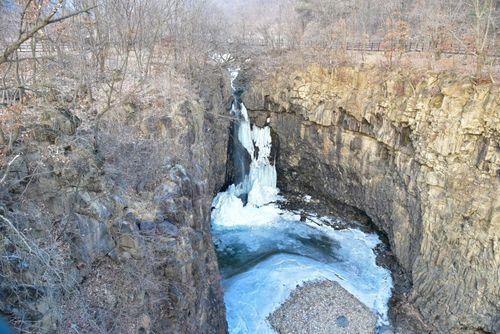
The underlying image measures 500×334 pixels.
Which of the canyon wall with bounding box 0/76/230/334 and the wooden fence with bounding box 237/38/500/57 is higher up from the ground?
the wooden fence with bounding box 237/38/500/57

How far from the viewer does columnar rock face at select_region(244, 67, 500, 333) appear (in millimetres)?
15688

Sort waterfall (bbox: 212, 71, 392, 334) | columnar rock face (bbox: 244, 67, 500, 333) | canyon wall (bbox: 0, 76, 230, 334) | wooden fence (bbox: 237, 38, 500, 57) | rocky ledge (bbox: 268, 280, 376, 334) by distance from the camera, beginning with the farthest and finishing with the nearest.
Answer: wooden fence (bbox: 237, 38, 500, 57), waterfall (bbox: 212, 71, 392, 334), rocky ledge (bbox: 268, 280, 376, 334), columnar rock face (bbox: 244, 67, 500, 333), canyon wall (bbox: 0, 76, 230, 334)

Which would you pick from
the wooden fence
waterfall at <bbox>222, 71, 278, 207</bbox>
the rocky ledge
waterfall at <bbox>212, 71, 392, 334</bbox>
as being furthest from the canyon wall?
the wooden fence

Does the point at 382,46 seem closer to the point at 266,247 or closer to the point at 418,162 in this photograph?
the point at 418,162

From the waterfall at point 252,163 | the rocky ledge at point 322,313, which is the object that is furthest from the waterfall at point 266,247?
the rocky ledge at point 322,313

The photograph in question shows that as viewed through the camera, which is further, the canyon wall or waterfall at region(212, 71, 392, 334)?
waterfall at region(212, 71, 392, 334)

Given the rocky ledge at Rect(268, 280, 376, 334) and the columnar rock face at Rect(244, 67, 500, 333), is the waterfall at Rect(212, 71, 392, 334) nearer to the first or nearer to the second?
the rocky ledge at Rect(268, 280, 376, 334)

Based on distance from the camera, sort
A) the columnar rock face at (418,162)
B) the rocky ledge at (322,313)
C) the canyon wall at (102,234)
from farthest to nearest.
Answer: the rocky ledge at (322,313), the columnar rock face at (418,162), the canyon wall at (102,234)

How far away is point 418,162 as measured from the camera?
1850 cm

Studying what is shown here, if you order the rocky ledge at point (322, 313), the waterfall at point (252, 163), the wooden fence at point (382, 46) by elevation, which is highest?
the wooden fence at point (382, 46)

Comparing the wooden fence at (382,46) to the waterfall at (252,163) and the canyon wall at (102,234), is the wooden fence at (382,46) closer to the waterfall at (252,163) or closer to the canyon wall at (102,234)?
the waterfall at (252,163)

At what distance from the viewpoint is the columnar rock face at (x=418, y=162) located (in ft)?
51.5

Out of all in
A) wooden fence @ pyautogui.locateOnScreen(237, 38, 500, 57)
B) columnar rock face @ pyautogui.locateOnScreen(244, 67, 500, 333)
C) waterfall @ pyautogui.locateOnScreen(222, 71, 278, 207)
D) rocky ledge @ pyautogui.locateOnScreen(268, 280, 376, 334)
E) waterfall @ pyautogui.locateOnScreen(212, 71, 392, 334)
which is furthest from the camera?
waterfall @ pyautogui.locateOnScreen(222, 71, 278, 207)

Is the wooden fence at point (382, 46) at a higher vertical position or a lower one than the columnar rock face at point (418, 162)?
higher
